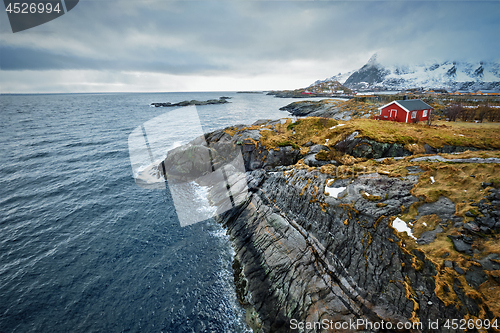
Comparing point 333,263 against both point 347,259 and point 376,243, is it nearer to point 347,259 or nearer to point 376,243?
point 347,259

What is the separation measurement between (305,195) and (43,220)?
27514 millimetres

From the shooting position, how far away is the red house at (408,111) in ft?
104

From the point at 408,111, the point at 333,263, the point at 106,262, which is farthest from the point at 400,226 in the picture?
the point at 408,111

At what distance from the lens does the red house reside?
1248 inches

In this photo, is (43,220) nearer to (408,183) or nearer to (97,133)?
(408,183)

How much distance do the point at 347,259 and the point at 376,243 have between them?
1.94 meters

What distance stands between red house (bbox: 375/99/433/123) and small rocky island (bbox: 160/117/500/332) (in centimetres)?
1365

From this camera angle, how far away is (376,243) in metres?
11.0

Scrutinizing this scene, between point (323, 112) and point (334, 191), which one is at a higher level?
point (323, 112)

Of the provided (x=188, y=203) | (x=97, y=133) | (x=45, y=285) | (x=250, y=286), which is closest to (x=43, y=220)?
(x=45, y=285)

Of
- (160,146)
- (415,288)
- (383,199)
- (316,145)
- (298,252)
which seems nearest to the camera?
(415,288)

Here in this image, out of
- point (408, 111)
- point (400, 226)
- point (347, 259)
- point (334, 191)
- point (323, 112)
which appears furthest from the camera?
point (323, 112)

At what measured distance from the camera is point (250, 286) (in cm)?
1353

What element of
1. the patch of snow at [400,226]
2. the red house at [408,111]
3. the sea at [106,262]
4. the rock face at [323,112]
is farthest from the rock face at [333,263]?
the rock face at [323,112]
